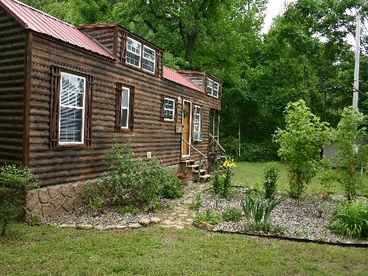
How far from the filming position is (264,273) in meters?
5.00

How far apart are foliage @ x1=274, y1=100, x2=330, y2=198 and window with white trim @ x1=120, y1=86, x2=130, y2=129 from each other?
15.0 feet

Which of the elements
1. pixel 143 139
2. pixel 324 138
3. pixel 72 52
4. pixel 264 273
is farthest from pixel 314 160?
pixel 72 52

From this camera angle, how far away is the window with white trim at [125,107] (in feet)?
35.4

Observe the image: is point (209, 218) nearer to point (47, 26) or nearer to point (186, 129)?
point (47, 26)

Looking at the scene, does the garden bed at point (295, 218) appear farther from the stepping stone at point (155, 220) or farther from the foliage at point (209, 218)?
the stepping stone at point (155, 220)

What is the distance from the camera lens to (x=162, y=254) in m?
5.65

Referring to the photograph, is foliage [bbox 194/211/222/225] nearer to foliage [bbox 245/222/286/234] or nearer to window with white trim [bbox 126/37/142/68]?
foliage [bbox 245/222/286/234]

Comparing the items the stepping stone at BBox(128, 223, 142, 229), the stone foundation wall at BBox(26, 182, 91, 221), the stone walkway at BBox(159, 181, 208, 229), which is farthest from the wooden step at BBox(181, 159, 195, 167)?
the stepping stone at BBox(128, 223, 142, 229)

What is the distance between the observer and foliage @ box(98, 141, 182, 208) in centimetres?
893


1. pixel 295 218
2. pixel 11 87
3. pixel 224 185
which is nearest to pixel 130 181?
pixel 11 87

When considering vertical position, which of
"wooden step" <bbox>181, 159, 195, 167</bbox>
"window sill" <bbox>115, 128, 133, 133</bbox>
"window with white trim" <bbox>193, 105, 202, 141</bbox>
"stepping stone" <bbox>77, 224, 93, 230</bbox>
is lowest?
"stepping stone" <bbox>77, 224, 93, 230</bbox>

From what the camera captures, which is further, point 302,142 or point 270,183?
point 270,183

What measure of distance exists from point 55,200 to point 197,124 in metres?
10.9

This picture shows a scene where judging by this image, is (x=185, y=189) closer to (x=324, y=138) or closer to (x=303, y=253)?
(x=324, y=138)
